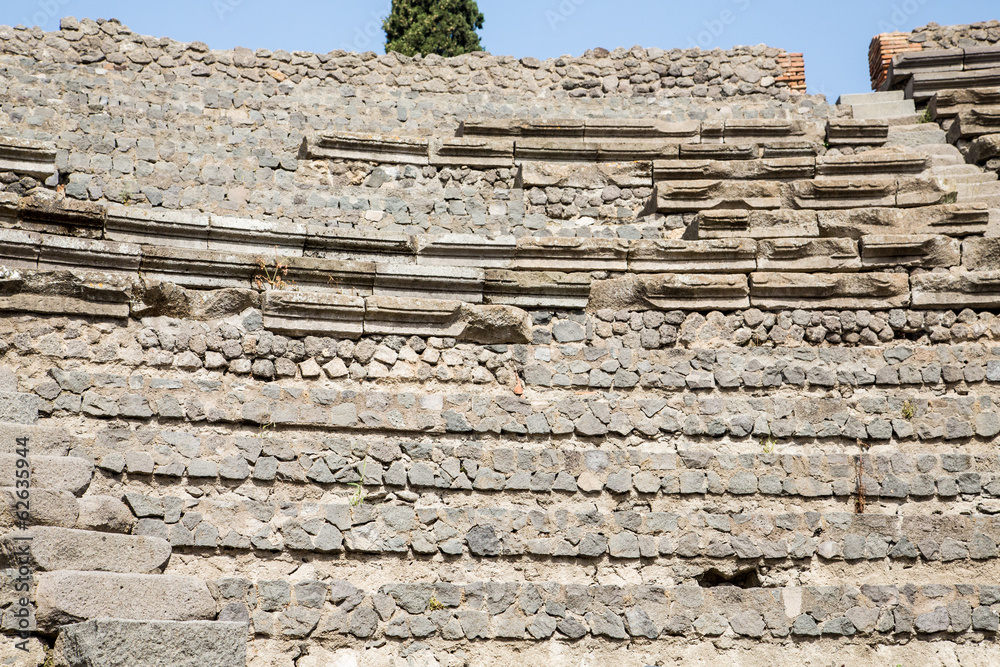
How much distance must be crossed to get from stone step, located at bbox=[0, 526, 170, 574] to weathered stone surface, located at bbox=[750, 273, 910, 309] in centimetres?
424

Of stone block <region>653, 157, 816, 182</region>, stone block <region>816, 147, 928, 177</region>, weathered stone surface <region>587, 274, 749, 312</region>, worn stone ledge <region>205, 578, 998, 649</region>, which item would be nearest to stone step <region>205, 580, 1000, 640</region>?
worn stone ledge <region>205, 578, 998, 649</region>

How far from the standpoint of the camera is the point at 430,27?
1775 cm

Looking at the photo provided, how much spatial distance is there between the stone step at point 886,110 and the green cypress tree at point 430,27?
9.01 meters

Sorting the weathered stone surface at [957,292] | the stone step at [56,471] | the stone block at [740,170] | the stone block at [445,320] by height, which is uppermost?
the stone block at [740,170]

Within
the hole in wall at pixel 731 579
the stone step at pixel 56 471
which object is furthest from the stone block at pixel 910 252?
the stone step at pixel 56 471

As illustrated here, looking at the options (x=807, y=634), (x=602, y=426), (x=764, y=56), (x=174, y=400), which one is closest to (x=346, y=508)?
(x=174, y=400)

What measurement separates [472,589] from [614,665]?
921 mm

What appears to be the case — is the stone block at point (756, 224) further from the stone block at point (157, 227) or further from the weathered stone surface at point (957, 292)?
the stone block at point (157, 227)

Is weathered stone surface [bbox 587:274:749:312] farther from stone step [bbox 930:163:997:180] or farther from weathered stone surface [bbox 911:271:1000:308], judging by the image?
stone step [bbox 930:163:997:180]

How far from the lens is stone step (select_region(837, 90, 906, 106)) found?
34.2ft

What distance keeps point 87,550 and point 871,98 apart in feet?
29.6

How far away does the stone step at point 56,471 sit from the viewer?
16.0ft

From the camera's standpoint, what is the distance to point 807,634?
18.9 feet

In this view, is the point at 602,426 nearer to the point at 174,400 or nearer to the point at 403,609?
the point at 403,609
